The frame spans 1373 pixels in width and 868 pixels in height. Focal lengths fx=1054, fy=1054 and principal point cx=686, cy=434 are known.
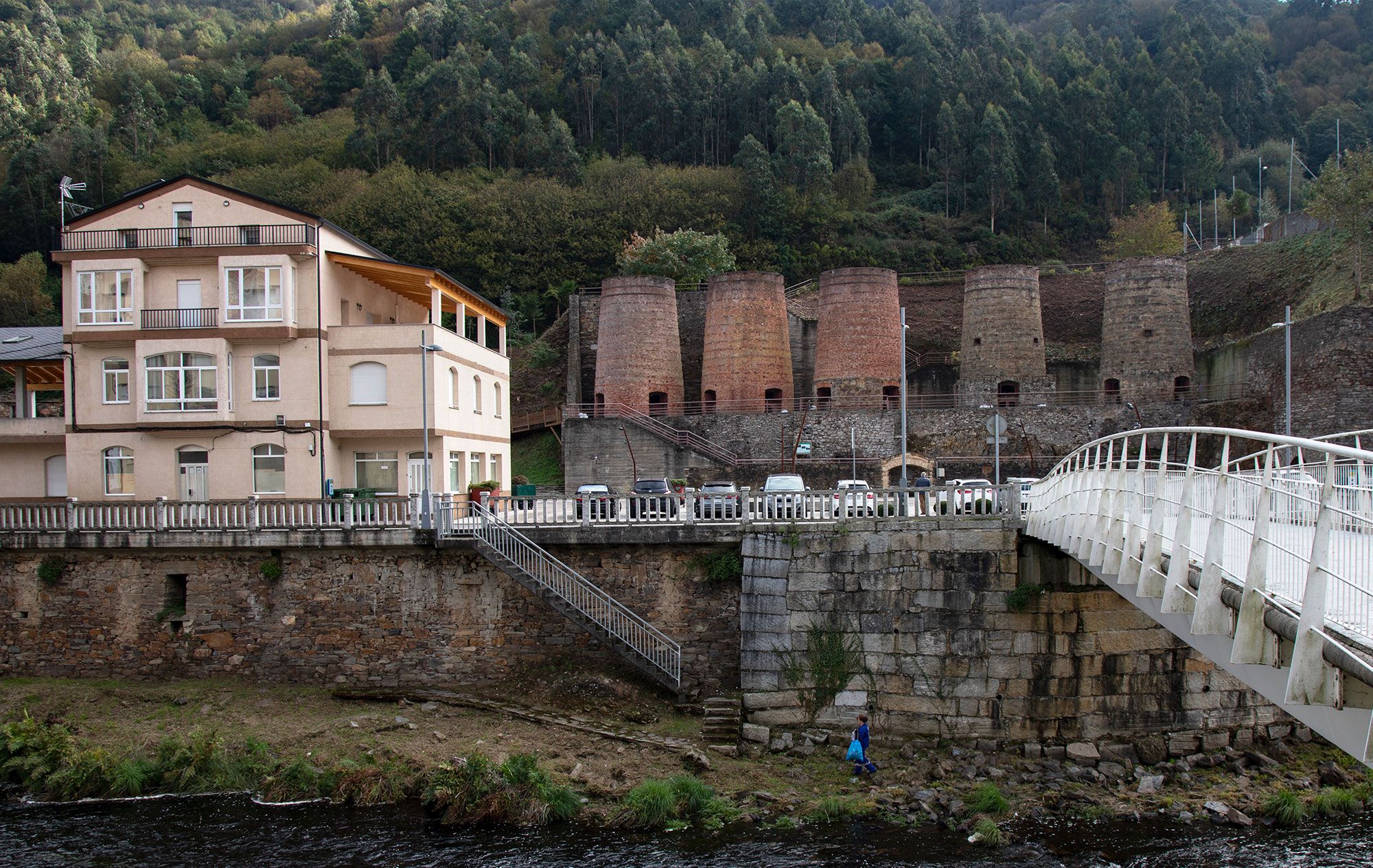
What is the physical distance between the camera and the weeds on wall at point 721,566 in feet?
Result: 59.9

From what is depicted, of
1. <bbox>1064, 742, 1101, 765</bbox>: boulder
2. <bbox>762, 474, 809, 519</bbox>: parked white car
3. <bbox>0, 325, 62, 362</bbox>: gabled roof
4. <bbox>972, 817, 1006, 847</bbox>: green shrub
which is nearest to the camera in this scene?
<bbox>972, 817, 1006, 847</bbox>: green shrub

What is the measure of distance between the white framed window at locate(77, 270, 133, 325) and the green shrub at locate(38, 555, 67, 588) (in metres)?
5.53

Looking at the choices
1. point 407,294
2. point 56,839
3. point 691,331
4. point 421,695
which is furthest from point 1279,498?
point 691,331

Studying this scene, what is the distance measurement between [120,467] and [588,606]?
11879 mm

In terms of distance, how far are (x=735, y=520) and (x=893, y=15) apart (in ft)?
271

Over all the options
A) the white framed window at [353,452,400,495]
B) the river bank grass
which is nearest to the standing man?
the river bank grass

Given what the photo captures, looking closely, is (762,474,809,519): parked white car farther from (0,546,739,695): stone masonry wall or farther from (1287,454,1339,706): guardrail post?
(1287,454,1339,706): guardrail post

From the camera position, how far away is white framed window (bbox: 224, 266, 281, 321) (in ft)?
74.2

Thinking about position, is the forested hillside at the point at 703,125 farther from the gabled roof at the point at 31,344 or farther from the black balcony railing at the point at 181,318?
the black balcony railing at the point at 181,318

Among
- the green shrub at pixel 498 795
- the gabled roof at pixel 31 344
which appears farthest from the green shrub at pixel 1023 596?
the gabled roof at pixel 31 344

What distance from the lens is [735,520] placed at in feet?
60.6

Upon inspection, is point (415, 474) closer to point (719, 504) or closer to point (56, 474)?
point (719, 504)

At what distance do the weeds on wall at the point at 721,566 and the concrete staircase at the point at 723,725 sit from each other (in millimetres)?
2089

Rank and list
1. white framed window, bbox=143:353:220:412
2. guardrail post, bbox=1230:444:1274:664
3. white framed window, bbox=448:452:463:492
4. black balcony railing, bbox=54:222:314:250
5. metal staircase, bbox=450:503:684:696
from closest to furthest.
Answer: guardrail post, bbox=1230:444:1274:664 → metal staircase, bbox=450:503:684:696 → white framed window, bbox=143:353:220:412 → black balcony railing, bbox=54:222:314:250 → white framed window, bbox=448:452:463:492
